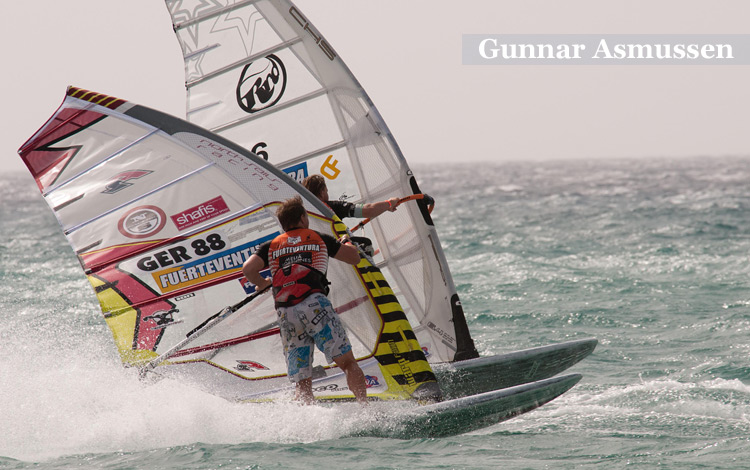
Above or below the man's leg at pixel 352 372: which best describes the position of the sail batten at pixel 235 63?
above

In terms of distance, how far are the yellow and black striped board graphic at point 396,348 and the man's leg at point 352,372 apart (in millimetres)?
391

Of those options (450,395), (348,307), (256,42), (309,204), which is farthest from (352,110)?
(450,395)

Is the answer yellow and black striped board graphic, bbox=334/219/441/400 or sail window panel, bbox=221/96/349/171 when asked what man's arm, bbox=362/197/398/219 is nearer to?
yellow and black striped board graphic, bbox=334/219/441/400

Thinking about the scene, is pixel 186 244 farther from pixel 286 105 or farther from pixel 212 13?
pixel 212 13

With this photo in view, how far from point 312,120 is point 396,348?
223cm

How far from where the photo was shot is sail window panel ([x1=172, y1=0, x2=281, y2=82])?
6.68m

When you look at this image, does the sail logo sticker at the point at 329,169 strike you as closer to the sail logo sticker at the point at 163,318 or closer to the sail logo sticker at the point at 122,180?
the sail logo sticker at the point at 122,180

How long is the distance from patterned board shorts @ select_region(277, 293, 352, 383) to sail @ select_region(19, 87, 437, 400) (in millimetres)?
542

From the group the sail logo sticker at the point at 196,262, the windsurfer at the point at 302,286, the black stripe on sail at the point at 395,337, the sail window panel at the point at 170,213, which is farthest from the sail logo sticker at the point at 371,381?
the sail window panel at the point at 170,213

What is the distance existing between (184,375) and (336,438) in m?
1.33

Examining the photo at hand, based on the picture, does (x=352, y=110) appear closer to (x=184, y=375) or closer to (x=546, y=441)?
(x=184, y=375)

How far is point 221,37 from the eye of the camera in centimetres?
672

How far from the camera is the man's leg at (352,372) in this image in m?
5.14

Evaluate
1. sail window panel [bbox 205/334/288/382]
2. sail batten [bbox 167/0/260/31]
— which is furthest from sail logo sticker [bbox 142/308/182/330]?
sail batten [bbox 167/0/260/31]
